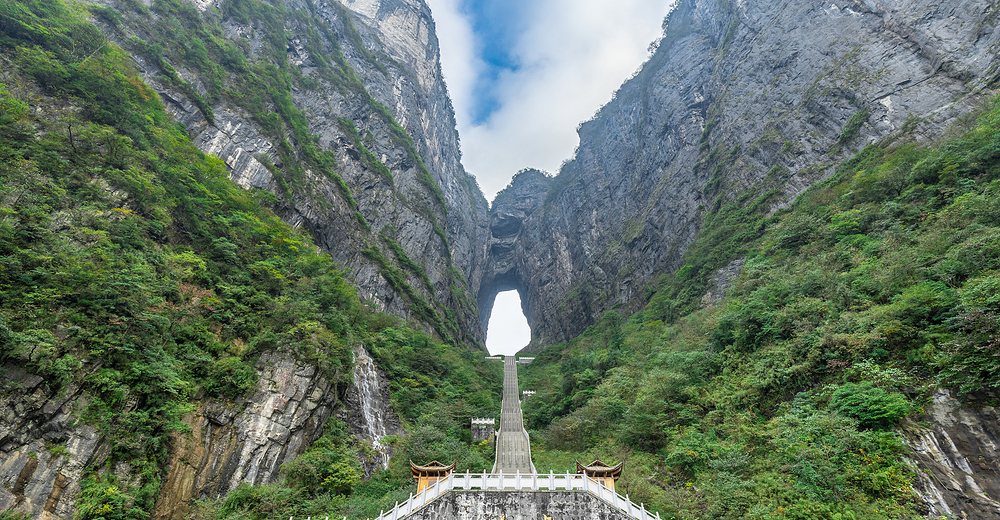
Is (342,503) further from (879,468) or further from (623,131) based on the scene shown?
(623,131)

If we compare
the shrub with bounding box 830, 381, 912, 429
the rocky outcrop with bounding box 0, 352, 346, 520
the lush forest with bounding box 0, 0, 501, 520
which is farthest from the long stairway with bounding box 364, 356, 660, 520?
the shrub with bounding box 830, 381, 912, 429

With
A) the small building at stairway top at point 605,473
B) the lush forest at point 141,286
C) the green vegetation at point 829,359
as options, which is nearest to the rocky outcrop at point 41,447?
the lush forest at point 141,286

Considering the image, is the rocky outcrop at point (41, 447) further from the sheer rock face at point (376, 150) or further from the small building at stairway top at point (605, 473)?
the sheer rock face at point (376, 150)

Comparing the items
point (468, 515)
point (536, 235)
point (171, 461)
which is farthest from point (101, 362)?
point (536, 235)

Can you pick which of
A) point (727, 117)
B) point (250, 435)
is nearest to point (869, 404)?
point (250, 435)

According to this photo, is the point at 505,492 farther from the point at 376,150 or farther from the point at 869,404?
the point at 376,150
